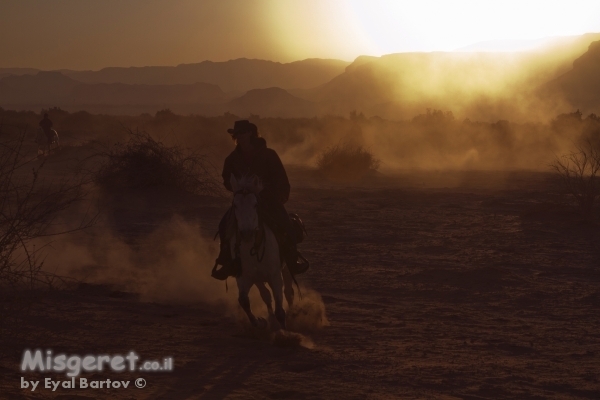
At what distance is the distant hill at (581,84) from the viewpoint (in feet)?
374

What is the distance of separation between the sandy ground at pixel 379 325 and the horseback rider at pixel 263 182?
38.4 inches

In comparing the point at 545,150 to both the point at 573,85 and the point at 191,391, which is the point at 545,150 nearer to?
the point at 191,391

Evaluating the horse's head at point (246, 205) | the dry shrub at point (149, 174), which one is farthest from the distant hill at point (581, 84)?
the horse's head at point (246, 205)

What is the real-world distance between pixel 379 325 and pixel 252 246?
2.16 meters

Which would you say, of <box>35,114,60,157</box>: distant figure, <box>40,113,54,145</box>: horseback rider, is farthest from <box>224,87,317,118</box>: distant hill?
<box>40,113,54,145</box>: horseback rider

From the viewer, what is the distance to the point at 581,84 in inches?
4638

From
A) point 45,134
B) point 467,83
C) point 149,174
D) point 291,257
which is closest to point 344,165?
point 149,174

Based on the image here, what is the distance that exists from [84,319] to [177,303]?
184 cm

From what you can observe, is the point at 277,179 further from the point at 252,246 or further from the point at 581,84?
the point at 581,84

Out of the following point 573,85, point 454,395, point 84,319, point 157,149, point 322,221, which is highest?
point 573,85

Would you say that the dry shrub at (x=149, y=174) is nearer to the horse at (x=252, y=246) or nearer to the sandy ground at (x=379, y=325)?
the sandy ground at (x=379, y=325)

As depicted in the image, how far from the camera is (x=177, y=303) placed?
10.3m

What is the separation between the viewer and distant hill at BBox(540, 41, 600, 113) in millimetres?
114144

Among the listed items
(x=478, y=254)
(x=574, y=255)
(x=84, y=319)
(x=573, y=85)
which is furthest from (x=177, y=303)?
(x=573, y=85)
